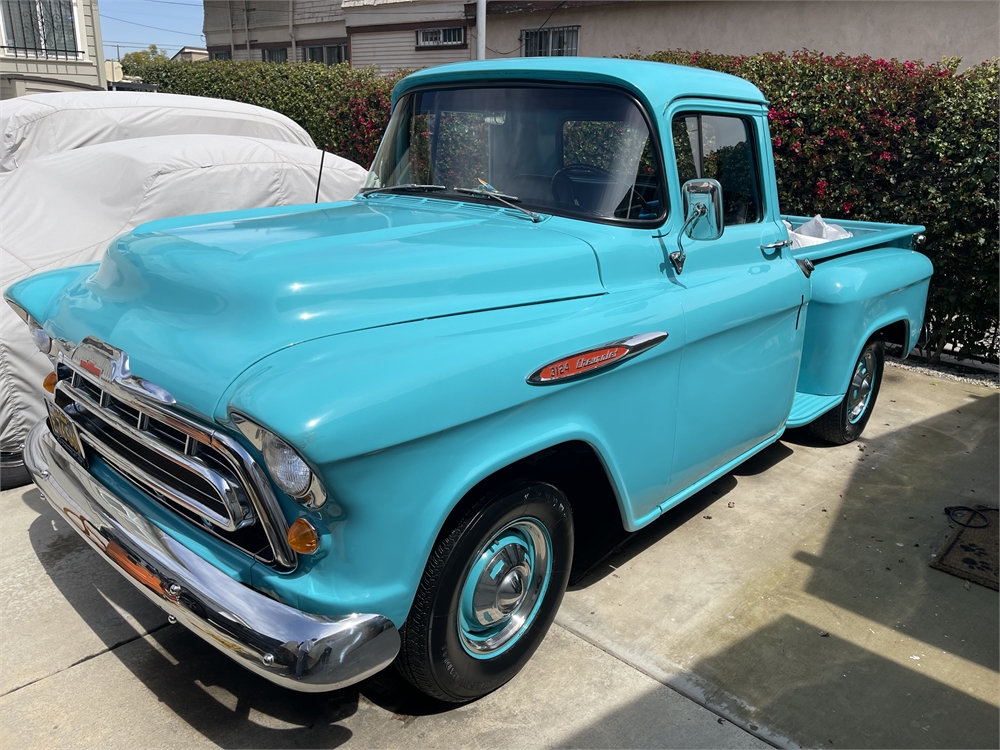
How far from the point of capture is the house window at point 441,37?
1734 centimetres

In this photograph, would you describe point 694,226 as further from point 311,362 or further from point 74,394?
point 74,394

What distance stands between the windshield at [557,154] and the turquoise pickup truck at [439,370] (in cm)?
1

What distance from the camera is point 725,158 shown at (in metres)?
3.45

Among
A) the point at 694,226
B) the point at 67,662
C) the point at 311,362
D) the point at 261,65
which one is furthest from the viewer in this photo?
the point at 261,65

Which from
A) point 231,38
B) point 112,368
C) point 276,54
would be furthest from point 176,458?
point 231,38

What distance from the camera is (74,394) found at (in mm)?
2551

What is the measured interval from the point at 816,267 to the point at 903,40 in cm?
886

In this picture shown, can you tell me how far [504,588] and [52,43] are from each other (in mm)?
17077

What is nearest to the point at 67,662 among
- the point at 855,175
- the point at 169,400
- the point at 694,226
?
the point at 169,400

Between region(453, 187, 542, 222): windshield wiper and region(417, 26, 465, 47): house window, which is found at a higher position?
region(417, 26, 465, 47): house window

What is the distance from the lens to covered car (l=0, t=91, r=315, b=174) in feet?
20.3

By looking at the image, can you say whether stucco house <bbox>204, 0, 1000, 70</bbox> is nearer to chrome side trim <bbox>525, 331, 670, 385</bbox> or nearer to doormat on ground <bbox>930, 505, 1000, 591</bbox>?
doormat on ground <bbox>930, 505, 1000, 591</bbox>

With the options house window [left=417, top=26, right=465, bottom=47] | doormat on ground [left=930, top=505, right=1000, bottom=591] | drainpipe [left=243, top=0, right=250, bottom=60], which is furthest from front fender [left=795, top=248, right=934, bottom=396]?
drainpipe [left=243, top=0, right=250, bottom=60]

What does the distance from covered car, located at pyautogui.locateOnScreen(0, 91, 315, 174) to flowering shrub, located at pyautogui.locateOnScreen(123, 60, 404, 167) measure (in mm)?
2020
